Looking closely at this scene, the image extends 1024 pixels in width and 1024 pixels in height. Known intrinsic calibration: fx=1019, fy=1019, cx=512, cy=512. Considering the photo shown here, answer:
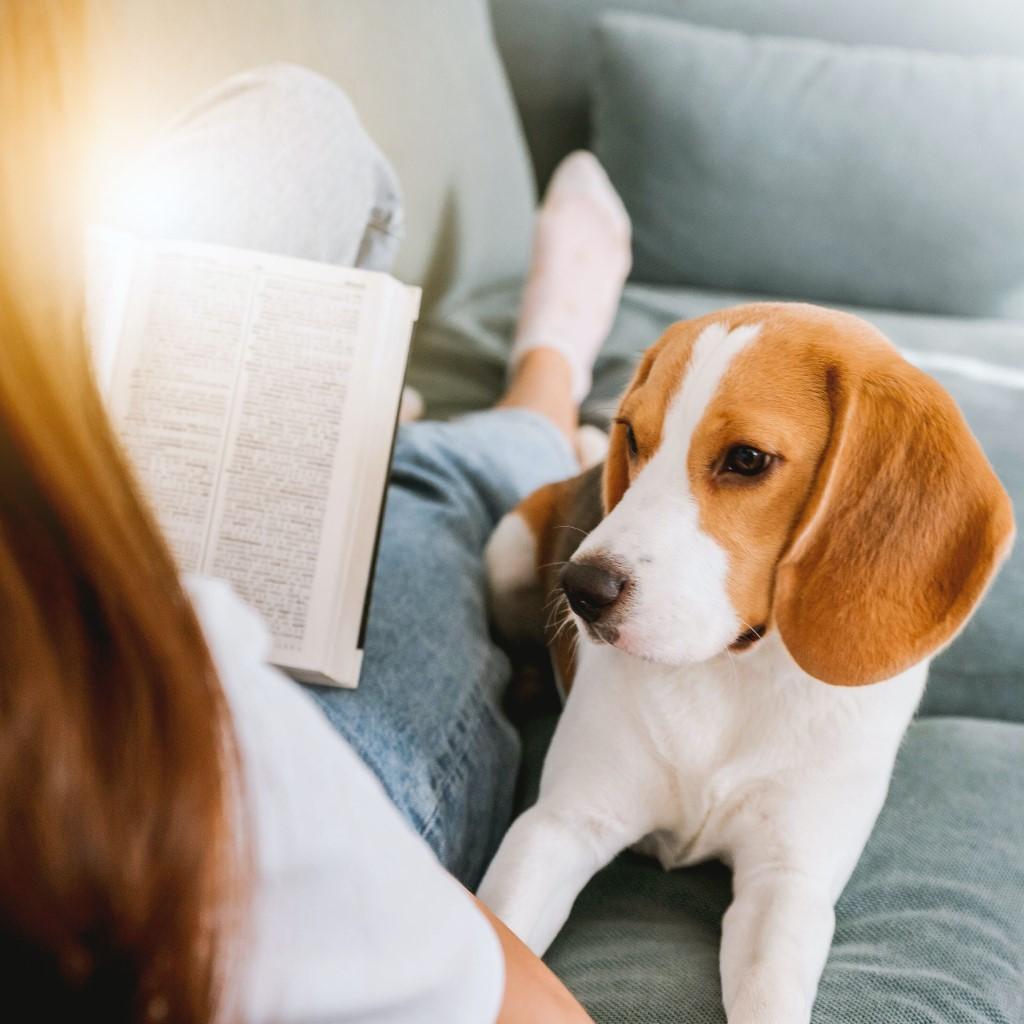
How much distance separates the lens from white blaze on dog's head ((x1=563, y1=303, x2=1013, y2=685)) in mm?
823

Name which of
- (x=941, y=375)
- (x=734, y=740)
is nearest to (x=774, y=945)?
(x=734, y=740)

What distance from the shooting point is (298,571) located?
92 cm

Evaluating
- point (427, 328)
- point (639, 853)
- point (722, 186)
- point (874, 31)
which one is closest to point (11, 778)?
point (639, 853)

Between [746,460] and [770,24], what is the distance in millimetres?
1820

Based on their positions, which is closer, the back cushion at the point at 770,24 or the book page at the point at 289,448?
the book page at the point at 289,448

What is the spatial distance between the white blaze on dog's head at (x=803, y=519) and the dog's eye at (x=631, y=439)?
0.17ft

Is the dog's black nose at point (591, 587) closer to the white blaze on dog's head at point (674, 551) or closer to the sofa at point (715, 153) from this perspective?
the white blaze on dog's head at point (674, 551)

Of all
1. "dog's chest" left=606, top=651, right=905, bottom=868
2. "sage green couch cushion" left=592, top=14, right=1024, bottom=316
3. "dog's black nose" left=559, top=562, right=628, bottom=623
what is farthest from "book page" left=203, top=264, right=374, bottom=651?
"sage green couch cushion" left=592, top=14, right=1024, bottom=316

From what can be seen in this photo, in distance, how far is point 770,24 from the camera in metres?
2.29

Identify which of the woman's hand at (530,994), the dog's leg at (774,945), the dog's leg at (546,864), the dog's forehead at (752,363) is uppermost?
the dog's forehead at (752,363)

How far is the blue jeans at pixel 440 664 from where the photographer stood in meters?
0.89

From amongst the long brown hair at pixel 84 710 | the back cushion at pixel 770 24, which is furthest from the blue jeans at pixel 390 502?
the back cushion at pixel 770 24

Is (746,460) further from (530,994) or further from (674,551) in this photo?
(530,994)

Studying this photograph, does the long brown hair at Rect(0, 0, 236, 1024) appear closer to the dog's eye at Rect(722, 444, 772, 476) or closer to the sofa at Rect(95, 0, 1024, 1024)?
the dog's eye at Rect(722, 444, 772, 476)
